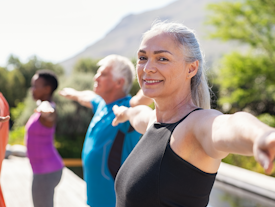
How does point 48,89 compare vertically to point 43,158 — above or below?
above

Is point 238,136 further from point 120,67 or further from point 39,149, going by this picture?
point 39,149

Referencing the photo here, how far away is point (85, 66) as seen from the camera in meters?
22.8

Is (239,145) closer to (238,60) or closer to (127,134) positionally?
(127,134)

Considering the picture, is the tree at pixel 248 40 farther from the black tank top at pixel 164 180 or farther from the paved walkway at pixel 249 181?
the black tank top at pixel 164 180

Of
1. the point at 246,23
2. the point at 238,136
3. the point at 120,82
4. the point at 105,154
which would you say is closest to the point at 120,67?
the point at 120,82

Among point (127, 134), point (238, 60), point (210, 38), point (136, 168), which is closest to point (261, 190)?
point (127, 134)

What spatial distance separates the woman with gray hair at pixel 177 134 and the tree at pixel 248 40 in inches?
456

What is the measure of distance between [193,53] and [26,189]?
498 centimetres

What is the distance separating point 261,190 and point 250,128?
5760 mm

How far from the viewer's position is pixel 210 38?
12914mm

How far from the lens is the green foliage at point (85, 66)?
22.2 metres

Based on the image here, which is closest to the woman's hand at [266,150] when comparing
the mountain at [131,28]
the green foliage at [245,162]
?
the green foliage at [245,162]

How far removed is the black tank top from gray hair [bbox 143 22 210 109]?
0.22 metres

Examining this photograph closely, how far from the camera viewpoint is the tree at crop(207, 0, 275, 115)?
1208cm
